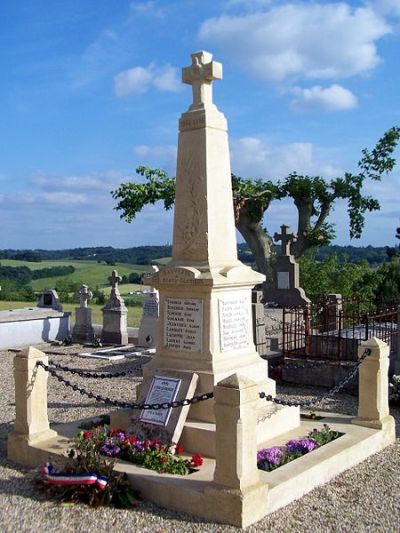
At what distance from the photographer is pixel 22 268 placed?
5734 centimetres

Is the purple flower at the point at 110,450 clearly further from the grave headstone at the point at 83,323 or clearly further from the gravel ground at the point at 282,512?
the grave headstone at the point at 83,323

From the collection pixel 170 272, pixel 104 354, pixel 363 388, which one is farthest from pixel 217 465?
pixel 104 354

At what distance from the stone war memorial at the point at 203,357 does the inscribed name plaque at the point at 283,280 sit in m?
15.7

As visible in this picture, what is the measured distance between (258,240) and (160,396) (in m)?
19.9

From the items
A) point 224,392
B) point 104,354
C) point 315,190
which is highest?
point 315,190

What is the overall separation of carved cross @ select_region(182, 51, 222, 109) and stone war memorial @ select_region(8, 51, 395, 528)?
0.04ft

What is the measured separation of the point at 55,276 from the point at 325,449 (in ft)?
159

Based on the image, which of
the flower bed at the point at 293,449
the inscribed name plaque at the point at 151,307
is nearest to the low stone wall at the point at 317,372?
the flower bed at the point at 293,449

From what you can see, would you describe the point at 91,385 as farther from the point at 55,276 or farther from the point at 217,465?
the point at 55,276

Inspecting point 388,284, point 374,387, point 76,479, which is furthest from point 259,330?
point 388,284

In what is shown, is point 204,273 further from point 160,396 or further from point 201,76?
point 201,76

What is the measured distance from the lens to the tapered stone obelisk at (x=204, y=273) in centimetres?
688

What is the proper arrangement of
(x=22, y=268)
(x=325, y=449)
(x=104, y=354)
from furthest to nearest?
(x=22, y=268)
(x=104, y=354)
(x=325, y=449)

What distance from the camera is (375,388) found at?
746cm
